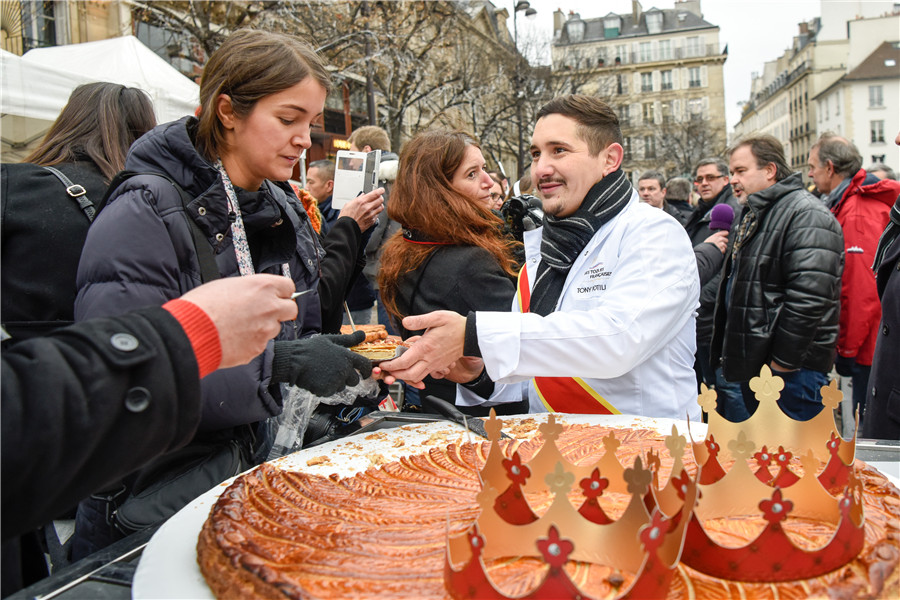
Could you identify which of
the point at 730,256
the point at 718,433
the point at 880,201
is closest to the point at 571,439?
the point at 718,433

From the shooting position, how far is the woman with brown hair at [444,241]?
3.42 meters

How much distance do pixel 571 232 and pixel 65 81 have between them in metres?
5.27

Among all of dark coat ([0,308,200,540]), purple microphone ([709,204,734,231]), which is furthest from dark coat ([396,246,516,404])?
purple microphone ([709,204,734,231])

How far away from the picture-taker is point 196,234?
2.08 m

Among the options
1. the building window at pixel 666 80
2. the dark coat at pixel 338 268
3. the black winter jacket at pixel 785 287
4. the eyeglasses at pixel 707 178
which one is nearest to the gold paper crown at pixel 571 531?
the dark coat at pixel 338 268

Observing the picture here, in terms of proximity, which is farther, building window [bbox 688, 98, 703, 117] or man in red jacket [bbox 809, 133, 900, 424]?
building window [bbox 688, 98, 703, 117]

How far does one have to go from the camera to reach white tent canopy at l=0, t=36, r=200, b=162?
5.55 meters

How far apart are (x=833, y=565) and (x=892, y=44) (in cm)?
7186

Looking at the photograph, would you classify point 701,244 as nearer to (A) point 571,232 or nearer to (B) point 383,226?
(B) point 383,226

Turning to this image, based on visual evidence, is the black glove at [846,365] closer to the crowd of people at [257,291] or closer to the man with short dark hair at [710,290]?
the man with short dark hair at [710,290]

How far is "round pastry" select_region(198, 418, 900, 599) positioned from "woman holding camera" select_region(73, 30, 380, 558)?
9.2 inches

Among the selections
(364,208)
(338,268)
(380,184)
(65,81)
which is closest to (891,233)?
(364,208)

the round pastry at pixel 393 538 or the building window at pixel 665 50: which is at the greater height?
the building window at pixel 665 50

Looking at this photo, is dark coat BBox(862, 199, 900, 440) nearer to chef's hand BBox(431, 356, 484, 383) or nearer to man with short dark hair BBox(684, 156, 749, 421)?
man with short dark hair BBox(684, 156, 749, 421)
